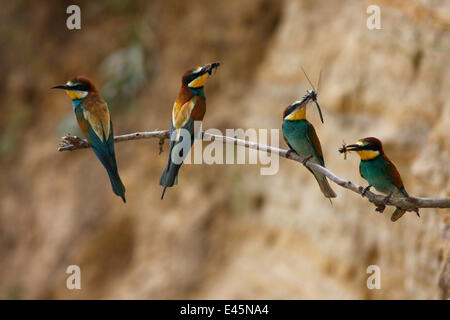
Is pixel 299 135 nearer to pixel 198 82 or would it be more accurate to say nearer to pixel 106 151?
pixel 198 82

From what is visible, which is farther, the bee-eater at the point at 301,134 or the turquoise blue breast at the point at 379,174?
the bee-eater at the point at 301,134

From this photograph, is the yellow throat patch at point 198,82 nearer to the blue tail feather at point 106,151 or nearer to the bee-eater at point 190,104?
the bee-eater at point 190,104

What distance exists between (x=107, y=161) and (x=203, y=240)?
136 inches

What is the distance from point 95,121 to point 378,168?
1122 millimetres

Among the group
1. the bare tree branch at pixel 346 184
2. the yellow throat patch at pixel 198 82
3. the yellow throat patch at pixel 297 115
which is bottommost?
the bare tree branch at pixel 346 184

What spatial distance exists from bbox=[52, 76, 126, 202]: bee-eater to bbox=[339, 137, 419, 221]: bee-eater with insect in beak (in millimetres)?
908

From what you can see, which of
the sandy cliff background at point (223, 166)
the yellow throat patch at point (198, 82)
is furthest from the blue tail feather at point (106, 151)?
the sandy cliff background at point (223, 166)

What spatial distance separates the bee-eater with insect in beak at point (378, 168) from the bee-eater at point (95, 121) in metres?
0.91

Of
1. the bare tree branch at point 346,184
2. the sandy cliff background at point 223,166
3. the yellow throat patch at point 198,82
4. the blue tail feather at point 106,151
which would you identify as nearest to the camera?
the bare tree branch at point 346,184

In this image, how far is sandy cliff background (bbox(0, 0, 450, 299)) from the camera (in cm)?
396

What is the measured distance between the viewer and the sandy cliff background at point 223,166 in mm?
3959

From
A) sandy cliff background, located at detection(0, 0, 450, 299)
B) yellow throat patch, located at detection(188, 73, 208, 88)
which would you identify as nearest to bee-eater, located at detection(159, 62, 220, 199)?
yellow throat patch, located at detection(188, 73, 208, 88)

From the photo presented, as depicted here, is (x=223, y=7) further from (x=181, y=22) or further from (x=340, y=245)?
(x=340, y=245)

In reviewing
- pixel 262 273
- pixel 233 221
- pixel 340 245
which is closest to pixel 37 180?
pixel 233 221
